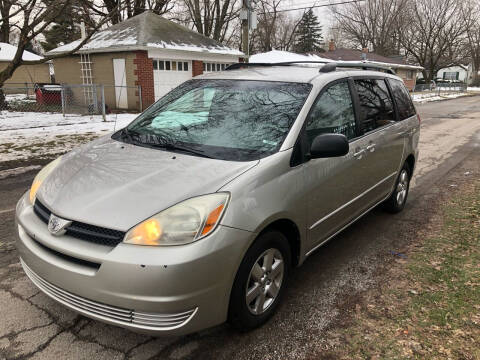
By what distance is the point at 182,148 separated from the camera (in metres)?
3.03

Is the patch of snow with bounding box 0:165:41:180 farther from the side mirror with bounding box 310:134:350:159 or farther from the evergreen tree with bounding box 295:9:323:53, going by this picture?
the evergreen tree with bounding box 295:9:323:53

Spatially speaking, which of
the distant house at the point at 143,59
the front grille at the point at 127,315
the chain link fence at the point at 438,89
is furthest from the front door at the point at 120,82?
the chain link fence at the point at 438,89

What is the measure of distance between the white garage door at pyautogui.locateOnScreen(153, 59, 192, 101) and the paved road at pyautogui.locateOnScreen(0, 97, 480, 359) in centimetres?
1458

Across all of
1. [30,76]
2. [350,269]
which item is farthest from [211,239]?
[30,76]

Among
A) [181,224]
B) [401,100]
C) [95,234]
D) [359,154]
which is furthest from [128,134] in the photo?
[401,100]

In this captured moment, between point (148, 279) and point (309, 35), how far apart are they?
6706 cm

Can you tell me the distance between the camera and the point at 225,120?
3291mm

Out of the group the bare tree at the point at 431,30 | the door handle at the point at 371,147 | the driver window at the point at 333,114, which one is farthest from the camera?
the bare tree at the point at 431,30

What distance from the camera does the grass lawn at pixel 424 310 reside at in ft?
8.71

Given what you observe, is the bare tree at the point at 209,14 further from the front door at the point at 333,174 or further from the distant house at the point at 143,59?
the front door at the point at 333,174

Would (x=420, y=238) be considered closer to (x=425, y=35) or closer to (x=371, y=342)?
(x=371, y=342)

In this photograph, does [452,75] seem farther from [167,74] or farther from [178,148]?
[178,148]

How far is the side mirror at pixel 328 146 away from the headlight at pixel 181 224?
92cm

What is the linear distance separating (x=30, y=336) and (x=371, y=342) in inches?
88.3
